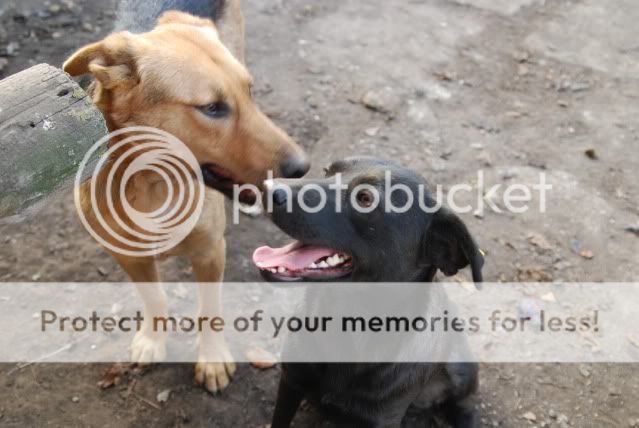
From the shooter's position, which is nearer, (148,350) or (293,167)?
(293,167)

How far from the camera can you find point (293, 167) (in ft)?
9.73

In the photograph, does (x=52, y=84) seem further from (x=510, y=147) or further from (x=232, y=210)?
(x=510, y=147)

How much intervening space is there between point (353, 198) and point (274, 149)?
554 millimetres

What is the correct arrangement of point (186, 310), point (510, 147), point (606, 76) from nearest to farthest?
point (186, 310)
point (510, 147)
point (606, 76)

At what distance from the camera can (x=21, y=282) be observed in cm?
383

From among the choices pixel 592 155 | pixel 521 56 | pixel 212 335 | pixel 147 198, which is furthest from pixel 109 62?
pixel 521 56

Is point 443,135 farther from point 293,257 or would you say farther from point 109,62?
point 109,62

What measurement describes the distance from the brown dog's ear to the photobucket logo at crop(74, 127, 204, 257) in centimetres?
24

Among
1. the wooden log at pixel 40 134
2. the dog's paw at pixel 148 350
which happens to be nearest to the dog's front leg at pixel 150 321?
the dog's paw at pixel 148 350

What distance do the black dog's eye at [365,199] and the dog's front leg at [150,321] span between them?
1273 millimetres

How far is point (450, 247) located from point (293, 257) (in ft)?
2.16

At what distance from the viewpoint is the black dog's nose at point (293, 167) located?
116 inches

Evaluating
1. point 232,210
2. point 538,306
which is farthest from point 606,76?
point 232,210

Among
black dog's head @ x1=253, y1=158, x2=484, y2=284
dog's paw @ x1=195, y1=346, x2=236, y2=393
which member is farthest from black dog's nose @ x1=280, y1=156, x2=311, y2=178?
dog's paw @ x1=195, y1=346, x2=236, y2=393
